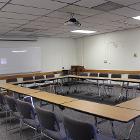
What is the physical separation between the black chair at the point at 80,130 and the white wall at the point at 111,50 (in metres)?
6.40

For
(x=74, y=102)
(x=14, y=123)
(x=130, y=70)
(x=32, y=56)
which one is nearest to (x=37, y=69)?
(x=32, y=56)

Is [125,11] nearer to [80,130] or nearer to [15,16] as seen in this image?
[15,16]

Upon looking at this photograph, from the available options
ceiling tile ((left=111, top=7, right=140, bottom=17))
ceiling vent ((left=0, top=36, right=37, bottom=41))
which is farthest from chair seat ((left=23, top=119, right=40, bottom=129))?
ceiling vent ((left=0, top=36, right=37, bottom=41))

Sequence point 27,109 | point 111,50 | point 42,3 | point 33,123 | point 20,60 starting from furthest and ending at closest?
point 111,50
point 20,60
point 42,3
point 33,123
point 27,109

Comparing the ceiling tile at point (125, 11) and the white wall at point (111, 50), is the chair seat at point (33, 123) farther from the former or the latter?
the white wall at point (111, 50)

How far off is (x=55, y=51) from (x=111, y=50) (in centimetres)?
295

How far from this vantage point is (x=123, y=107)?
8.77 feet

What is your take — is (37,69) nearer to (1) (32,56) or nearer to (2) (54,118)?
(1) (32,56)

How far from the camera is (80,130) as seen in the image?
193 cm

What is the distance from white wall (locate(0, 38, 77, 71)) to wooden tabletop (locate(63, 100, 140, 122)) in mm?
6295

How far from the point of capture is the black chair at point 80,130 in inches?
73.6

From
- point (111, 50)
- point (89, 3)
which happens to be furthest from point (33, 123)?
point (111, 50)

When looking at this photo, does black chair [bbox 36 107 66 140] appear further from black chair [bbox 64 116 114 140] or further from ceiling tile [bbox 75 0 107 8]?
ceiling tile [bbox 75 0 107 8]

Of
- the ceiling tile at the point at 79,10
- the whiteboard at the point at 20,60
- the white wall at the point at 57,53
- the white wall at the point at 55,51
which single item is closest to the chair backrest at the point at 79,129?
the ceiling tile at the point at 79,10
